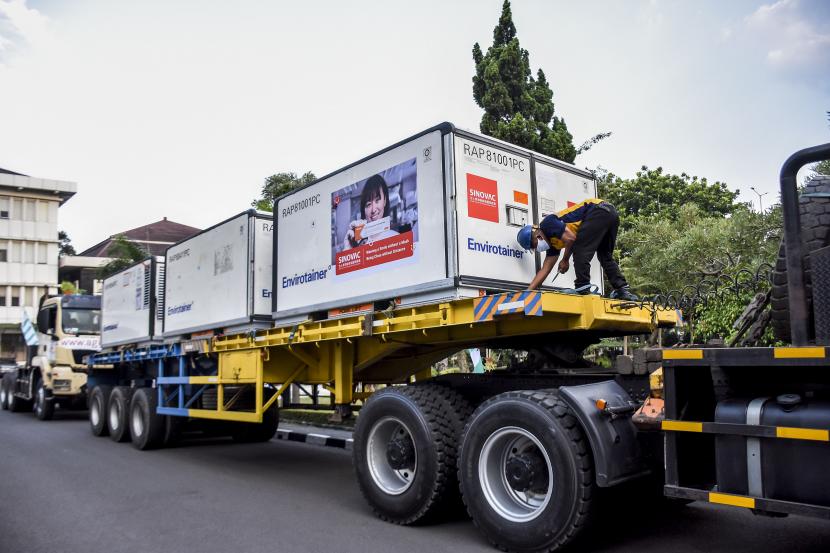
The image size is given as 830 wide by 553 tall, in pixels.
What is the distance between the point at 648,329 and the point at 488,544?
231 cm

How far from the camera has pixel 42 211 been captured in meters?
57.3

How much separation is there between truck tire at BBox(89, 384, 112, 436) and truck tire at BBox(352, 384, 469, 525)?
27.0 feet

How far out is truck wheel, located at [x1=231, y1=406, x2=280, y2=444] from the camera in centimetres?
1157

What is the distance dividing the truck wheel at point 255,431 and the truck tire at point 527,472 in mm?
7030

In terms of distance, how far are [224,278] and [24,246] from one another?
5566 centimetres

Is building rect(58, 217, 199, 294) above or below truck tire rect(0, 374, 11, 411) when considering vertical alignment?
above

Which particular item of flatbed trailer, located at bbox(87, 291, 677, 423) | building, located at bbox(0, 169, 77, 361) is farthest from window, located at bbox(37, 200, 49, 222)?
flatbed trailer, located at bbox(87, 291, 677, 423)

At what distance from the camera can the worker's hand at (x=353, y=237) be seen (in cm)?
669

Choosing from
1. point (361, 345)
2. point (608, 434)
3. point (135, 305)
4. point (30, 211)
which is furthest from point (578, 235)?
point (30, 211)

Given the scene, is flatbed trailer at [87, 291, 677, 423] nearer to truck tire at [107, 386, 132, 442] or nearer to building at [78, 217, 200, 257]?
truck tire at [107, 386, 132, 442]

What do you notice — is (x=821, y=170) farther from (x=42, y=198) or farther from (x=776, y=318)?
(x=42, y=198)

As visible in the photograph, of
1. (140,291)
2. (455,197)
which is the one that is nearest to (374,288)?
(455,197)

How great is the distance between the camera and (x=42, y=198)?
188ft

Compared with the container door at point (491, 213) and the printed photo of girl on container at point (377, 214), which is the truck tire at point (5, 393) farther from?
the container door at point (491, 213)
